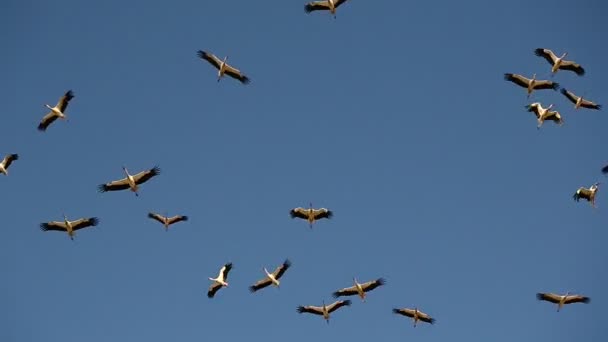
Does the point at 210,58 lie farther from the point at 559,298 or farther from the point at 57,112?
the point at 559,298

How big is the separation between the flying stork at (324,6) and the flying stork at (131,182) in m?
13.6

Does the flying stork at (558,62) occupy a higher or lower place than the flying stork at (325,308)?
higher

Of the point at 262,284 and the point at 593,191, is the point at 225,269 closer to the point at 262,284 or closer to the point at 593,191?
the point at 262,284

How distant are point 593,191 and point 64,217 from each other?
30.5 meters

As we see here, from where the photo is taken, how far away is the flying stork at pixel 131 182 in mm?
53281

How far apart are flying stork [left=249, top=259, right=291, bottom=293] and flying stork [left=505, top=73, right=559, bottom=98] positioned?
17540mm

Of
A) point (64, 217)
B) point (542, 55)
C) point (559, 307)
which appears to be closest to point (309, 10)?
point (542, 55)

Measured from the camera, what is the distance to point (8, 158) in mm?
56250

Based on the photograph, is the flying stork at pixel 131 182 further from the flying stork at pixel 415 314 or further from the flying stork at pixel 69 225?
the flying stork at pixel 415 314

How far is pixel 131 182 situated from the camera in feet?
176

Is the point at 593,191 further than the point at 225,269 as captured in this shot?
No

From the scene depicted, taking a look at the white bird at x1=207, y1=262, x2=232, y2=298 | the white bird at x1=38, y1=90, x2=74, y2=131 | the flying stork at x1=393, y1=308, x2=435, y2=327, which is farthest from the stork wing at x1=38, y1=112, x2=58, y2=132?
the flying stork at x1=393, y1=308, x2=435, y2=327

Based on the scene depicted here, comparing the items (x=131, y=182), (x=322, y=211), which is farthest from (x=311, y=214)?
(x=131, y=182)

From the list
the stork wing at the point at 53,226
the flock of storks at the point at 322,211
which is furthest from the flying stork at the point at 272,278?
the stork wing at the point at 53,226
